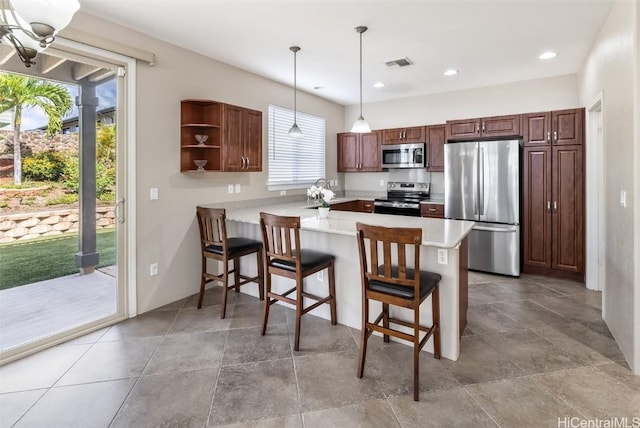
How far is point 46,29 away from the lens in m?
1.30

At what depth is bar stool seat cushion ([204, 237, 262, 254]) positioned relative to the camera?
3.36m

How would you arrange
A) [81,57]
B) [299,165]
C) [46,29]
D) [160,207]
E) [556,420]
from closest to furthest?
1. [46,29]
2. [556,420]
3. [81,57]
4. [160,207]
5. [299,165]

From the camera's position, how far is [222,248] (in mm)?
3350

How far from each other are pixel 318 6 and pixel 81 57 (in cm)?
201

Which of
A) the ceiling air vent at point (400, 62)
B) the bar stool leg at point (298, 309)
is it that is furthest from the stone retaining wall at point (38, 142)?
the ceiling air vent at point (400, 62)

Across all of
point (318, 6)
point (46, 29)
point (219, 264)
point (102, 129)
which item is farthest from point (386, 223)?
point (102, 129)

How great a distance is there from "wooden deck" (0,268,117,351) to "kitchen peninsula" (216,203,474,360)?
141 cm

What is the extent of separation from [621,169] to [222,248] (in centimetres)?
337

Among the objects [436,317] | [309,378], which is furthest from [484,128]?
[309,378]

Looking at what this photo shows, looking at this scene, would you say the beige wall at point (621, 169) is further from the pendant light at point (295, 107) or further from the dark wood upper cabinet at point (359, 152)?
the dark wood upper cabinet at point (359, 152)

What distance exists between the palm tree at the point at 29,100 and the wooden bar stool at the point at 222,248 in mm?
1405

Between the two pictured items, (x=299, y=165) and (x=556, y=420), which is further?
(x=299, y=165)

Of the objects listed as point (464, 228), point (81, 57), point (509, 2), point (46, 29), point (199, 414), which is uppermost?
point (509, 2)

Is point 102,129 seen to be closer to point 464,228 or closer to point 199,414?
point 199,414
